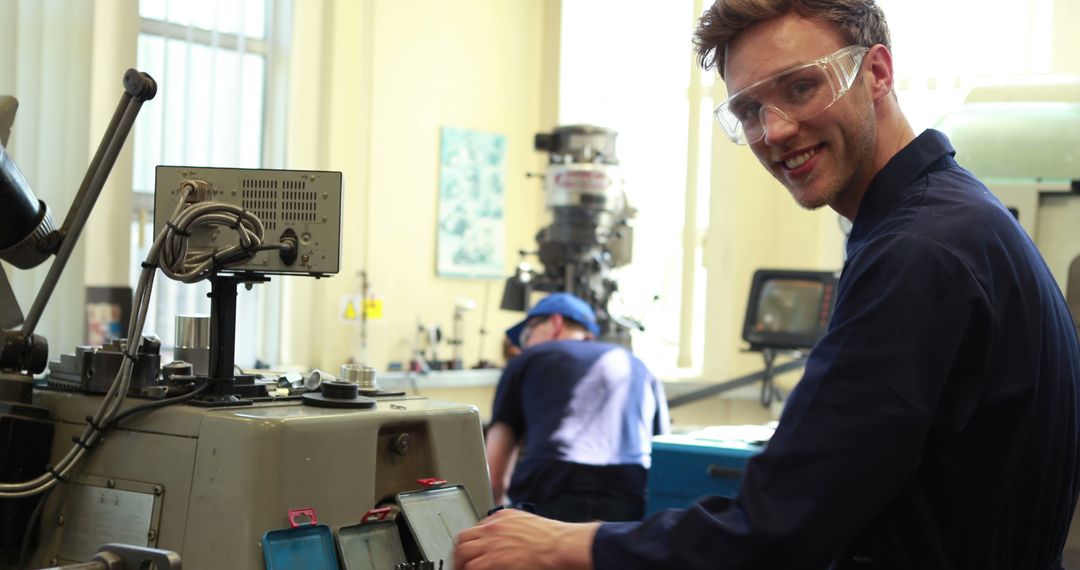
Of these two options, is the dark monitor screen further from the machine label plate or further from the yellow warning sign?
the machine label plate

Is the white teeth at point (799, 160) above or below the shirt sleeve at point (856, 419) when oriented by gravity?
above

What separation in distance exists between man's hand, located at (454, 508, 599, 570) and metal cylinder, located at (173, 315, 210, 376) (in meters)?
0.50

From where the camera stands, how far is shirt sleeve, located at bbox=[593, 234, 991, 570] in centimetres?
110

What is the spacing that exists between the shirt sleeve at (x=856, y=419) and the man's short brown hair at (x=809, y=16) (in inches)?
11.9

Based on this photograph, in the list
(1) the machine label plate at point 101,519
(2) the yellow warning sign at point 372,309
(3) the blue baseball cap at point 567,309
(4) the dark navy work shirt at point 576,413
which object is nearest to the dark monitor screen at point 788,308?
(3) the blue baseball cap at point 567,309

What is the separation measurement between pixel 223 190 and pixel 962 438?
932 millimetres

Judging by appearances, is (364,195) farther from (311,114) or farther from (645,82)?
(645,82)

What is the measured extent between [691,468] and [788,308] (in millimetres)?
1487

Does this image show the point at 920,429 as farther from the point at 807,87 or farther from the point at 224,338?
the point at 224,338

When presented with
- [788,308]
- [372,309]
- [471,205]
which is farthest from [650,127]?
[788,308]

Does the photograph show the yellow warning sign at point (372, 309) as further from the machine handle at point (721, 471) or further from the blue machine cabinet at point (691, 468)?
the machine handle at point (721, 471)

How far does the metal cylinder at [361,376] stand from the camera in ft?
5.38

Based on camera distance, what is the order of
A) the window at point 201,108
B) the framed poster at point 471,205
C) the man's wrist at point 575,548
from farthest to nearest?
the framed poster at point 471,205 < the window at point 201,108 < the man's wrist at point 575,548

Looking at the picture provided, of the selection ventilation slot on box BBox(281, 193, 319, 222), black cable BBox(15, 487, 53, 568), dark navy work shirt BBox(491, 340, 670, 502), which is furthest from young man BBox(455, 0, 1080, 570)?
dark navy work shirt BBox(491, 340, 670, 502)
